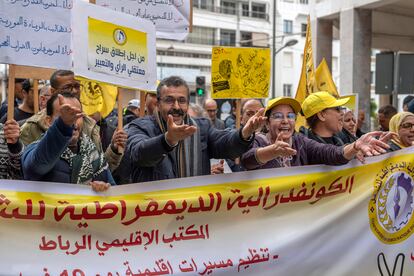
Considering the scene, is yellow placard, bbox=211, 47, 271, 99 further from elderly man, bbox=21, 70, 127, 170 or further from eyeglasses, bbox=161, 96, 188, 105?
eyeglasses, bbox=161, 96, 188, 105

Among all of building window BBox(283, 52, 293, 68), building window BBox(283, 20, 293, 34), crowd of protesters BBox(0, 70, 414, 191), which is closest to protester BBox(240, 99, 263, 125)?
crowd of protesters BBox(0, 70, 414, 191)

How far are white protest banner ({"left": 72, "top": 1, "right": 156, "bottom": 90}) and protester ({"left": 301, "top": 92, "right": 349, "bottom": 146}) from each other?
133 cm

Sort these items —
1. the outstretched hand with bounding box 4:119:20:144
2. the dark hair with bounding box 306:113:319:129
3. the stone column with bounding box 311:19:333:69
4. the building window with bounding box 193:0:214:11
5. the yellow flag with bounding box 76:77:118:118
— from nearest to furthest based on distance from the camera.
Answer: the outstretched hand with bounding box 4:119:20:144 → the dark hair with bounding box 306:113:319:129 → the yellow flag with bounding box 76:77:118:118 → the stone column with bounding box 311:19:333:69 → the building window with bounding box 193:0:214:11

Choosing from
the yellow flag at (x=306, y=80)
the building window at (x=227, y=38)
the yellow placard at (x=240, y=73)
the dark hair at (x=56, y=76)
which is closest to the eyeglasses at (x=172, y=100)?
the dark hair at (x=56, y=76)

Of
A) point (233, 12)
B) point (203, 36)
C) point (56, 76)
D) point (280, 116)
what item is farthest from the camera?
point (233, 12)

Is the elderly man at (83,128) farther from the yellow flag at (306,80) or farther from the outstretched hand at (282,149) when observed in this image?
the yellow flag at (306,80)

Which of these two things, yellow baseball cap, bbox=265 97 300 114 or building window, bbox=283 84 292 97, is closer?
yellow baseball cap, bbox=265 97 300 114

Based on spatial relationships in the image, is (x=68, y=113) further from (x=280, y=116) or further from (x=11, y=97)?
(x=280, y=116)

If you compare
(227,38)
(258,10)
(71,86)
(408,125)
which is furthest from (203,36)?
(71,86)

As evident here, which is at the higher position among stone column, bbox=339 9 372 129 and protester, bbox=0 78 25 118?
stone column, bbox=339 9 372 129

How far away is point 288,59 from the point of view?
53.3 m

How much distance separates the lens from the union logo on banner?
3.92m

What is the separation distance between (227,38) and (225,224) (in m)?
49.2

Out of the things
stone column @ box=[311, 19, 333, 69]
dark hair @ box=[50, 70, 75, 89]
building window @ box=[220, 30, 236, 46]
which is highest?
building window @ box=[220, 30, 236, 46]
